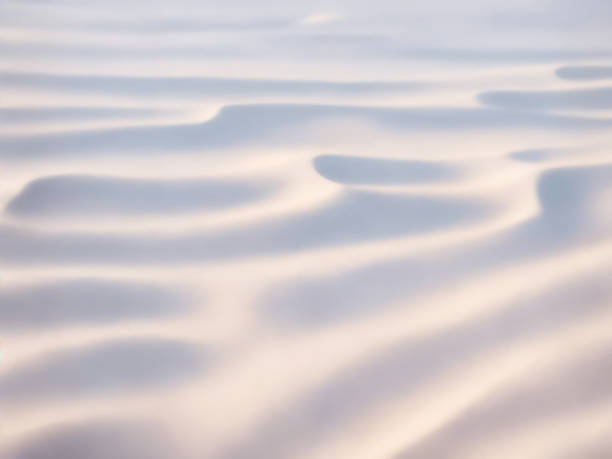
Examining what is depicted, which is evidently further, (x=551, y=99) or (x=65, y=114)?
(x=551, y=99)

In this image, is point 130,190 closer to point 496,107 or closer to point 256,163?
point 256,163

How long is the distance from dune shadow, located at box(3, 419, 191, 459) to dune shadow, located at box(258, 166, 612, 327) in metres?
0.26

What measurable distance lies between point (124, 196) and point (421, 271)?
0.61 metres

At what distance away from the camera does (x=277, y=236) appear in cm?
123

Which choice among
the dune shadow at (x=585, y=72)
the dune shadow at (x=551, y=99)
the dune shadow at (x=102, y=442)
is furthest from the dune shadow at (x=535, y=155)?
the dune shadow at (x=102, y=442)

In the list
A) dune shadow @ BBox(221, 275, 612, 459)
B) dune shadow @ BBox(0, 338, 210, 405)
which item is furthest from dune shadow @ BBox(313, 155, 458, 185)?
dune shadow @ BBox(0, 338, 210, 405)

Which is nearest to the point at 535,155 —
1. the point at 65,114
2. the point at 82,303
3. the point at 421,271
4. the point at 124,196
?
the point at 421,271

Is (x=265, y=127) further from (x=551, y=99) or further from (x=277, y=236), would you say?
(x=551, y=99)

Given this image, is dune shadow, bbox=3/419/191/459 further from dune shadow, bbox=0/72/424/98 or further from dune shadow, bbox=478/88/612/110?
dune shadow, bbox=478/88/612/110

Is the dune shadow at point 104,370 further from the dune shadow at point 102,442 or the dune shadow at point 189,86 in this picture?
the dune shadow at point 189,86

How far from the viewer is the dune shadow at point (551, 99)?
6.10 ft

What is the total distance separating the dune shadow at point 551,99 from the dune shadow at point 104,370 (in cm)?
125

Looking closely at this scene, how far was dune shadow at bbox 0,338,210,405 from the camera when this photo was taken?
905 millimetres

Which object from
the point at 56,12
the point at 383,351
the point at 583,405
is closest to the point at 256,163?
the point at 383,351
